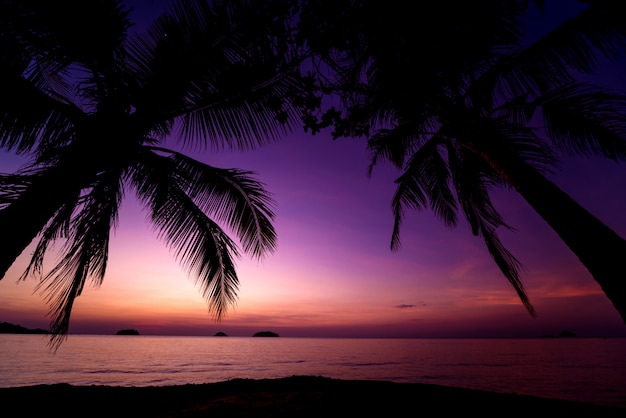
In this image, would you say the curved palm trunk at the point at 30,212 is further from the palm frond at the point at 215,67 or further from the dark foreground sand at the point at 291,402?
the dark foreground sand at the point at 291,402

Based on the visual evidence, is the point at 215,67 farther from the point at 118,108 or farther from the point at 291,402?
the point at 291,402

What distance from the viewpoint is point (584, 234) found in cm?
219

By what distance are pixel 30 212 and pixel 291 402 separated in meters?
2.84

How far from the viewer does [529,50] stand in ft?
11.6

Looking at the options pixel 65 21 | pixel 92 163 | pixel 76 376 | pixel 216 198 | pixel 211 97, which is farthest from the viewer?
pixel 76 376

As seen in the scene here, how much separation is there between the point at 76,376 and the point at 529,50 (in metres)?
19.8

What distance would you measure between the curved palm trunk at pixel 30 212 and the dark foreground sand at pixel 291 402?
2.08 metres

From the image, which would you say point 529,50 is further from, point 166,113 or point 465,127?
point 166,113

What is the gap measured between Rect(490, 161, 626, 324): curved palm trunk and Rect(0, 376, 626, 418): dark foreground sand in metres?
2.62

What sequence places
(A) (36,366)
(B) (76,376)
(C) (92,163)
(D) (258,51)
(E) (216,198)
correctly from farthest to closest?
1. (A) (36,366)
2. (B) (76,376)
3. (E) (216,198)
4. (D) (258,51)
5. (C) (92,163)

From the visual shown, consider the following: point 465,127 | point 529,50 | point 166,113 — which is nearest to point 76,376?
point 166,113

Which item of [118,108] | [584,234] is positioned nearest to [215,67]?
[118,108]

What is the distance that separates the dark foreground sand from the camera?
316 cm

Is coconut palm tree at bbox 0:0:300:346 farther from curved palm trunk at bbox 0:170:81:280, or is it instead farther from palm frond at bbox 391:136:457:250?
palm frond at bbox 391:136:457:250
